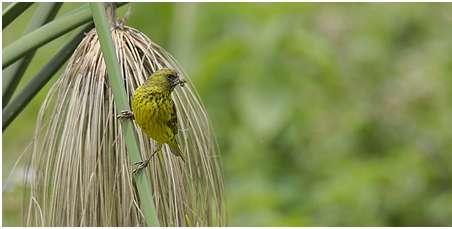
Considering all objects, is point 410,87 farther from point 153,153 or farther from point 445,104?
point 153,153

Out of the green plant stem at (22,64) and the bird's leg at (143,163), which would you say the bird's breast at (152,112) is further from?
the green plant stem at (22,64)

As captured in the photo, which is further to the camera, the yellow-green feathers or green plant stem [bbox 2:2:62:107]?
green plant stem [bbox 2:2:62:107]

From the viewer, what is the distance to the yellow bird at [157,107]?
823 mm

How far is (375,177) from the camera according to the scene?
2.21m

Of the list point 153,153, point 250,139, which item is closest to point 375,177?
point 250,139

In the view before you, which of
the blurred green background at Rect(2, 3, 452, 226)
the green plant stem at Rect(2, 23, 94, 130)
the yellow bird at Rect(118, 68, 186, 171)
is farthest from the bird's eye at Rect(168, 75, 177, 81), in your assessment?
the blurred green background at Rect(2, 3, 452, 226)

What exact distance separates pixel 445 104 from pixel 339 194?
15.7 inches

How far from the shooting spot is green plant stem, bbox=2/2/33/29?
0.94 meters

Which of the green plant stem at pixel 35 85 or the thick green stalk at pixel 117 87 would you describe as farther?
the green plant stem at pixel 35 85

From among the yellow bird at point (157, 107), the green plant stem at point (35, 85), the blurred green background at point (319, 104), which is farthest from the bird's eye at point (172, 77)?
the blurred green background at point (319, 104)

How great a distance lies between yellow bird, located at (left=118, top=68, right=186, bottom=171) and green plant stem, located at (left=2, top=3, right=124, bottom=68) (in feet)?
0.24

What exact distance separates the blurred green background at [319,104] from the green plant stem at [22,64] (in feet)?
2.71

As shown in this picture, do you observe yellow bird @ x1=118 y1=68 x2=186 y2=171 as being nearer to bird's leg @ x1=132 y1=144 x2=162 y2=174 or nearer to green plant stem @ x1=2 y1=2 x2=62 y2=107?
bird's leg @ x1=132 y1=144 x2=162 y2=174

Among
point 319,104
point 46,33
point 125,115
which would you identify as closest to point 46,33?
point 46,33
